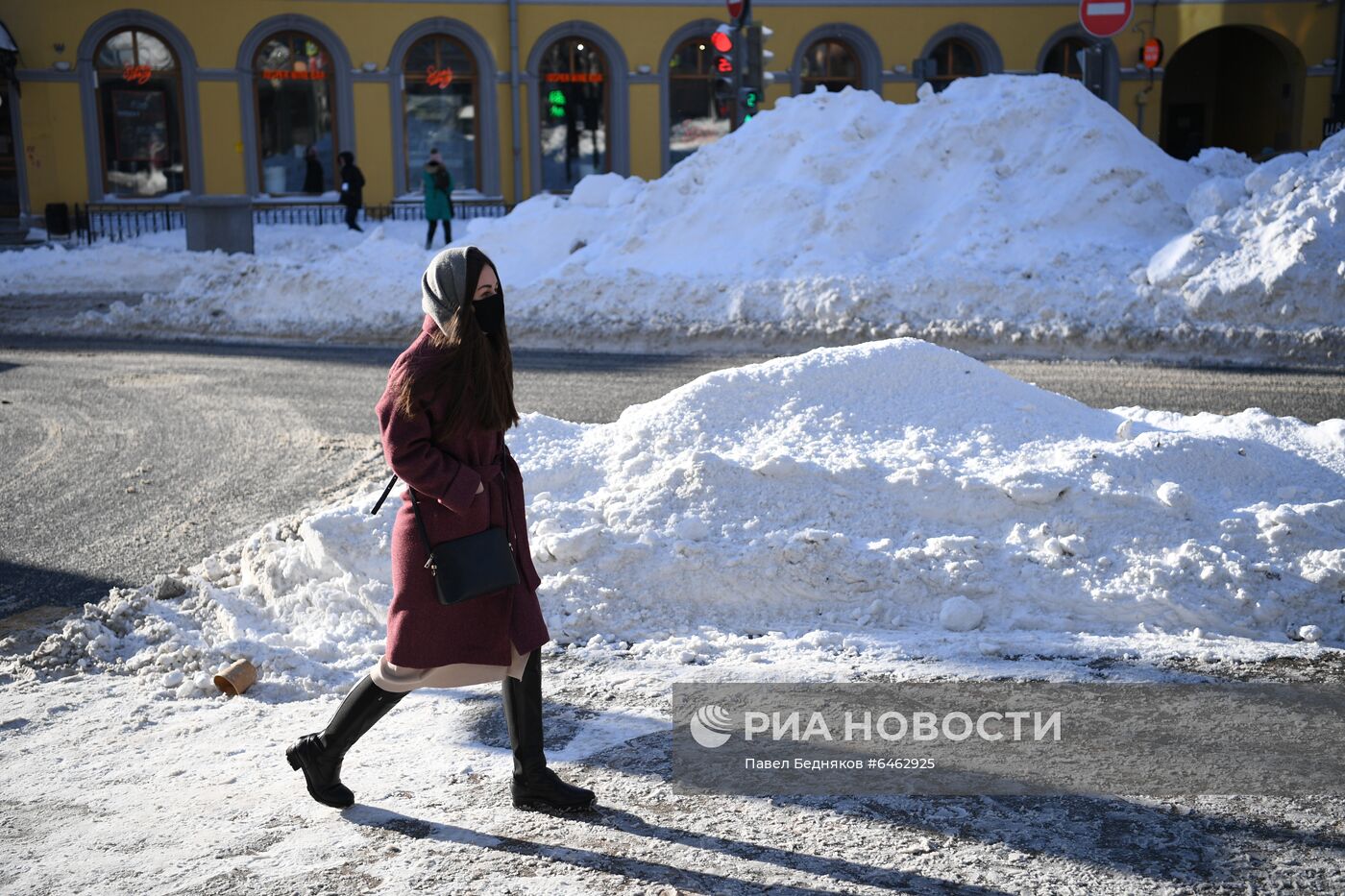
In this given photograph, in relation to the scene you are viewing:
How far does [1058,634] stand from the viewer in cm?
521

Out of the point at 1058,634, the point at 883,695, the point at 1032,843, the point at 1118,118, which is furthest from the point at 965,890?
the point at 1118,118

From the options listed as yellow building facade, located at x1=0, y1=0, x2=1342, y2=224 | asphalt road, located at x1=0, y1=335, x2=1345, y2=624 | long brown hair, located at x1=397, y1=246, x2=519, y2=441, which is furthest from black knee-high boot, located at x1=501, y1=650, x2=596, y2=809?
yellow building facade, located at x1=0, y1=0, x2=1342, y2=224

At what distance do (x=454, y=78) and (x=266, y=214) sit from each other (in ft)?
16.6

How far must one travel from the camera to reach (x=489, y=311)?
3797 millimetres

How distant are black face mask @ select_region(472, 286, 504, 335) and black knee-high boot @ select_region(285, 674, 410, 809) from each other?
3.69 feet

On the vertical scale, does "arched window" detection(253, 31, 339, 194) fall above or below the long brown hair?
above

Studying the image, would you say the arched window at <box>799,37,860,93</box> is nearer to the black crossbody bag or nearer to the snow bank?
the snow bank

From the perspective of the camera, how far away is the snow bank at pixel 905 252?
1316 cm

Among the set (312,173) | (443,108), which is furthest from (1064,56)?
(312,173)

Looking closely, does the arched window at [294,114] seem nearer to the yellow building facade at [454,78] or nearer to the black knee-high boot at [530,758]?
the yellow building facade at [454,78]

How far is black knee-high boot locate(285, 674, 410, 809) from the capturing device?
392 centimetres

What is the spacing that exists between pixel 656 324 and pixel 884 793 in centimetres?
1063

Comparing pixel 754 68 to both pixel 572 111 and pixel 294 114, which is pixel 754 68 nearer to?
pixel 572 111

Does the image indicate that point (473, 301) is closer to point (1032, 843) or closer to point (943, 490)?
point (1032, 843)
